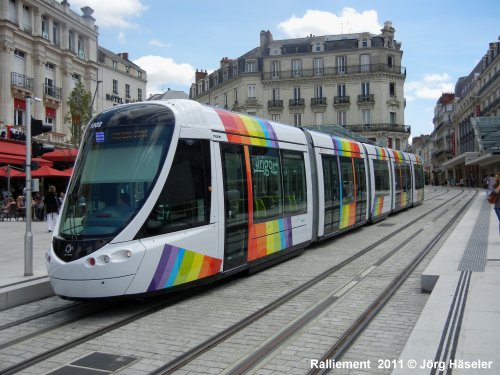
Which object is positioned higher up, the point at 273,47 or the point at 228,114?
the point at 273,47

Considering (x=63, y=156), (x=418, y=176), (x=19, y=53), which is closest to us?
(x=63, y=156)

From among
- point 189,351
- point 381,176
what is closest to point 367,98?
point 381,176

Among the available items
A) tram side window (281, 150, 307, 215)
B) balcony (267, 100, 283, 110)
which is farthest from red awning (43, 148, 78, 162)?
balcony (267, 100, 283, 110)

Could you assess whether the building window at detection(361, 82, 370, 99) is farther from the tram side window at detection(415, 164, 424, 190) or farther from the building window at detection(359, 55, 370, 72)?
the tram side window at detection(415, 164, 424, 190)

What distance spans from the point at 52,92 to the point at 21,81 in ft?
9.17

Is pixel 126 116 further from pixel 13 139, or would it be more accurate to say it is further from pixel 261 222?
pixel 13 139

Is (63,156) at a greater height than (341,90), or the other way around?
(341,90)

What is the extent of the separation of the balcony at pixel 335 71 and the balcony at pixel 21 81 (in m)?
34.3

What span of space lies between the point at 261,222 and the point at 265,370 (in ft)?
14.7

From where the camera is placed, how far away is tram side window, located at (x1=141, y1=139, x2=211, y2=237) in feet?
21.7

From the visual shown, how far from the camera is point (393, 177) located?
20.1m

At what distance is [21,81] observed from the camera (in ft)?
96.2

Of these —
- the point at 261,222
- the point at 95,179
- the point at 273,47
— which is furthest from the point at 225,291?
the point at 273,47

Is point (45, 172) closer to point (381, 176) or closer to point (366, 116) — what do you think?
point (381, 176)
